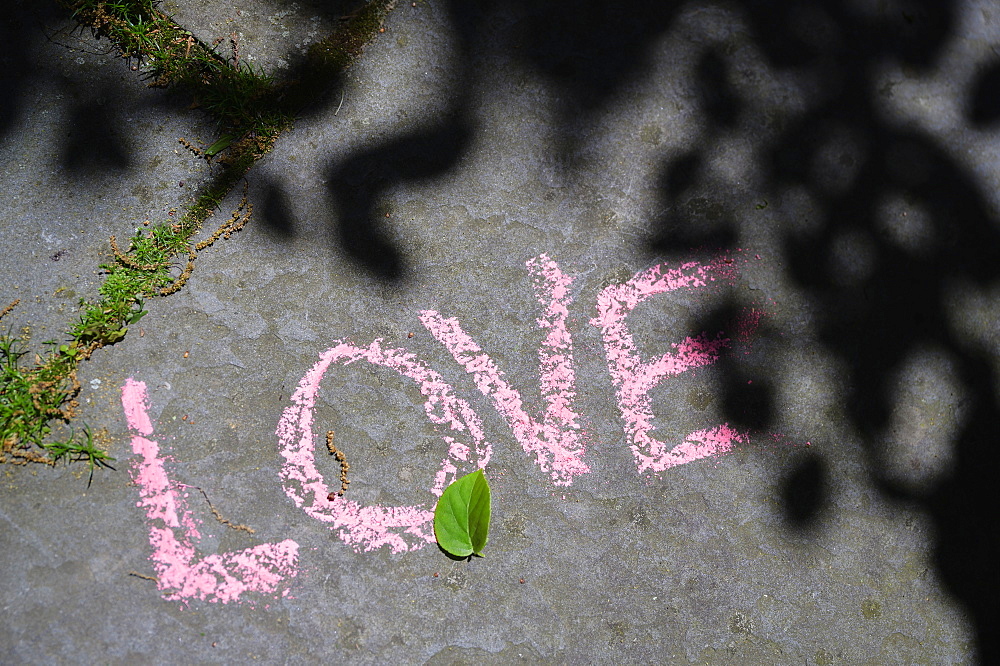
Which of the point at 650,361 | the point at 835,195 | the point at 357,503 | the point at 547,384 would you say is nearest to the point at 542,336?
the point at 547,384

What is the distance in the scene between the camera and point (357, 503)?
6.71ft

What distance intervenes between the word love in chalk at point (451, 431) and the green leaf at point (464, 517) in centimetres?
4

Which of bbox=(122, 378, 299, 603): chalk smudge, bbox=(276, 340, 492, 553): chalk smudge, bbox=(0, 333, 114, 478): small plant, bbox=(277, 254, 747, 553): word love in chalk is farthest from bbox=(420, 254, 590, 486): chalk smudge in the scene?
bbox=(0, 333, 114, 478): small plant

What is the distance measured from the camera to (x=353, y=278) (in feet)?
7.34

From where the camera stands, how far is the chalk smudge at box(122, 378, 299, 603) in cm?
193

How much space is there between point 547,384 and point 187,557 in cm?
115

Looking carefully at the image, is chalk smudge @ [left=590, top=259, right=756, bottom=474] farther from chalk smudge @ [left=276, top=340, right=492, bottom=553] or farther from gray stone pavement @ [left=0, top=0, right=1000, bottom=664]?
chalk smudge @ [left=276, top=340, right=492, bottom=553]

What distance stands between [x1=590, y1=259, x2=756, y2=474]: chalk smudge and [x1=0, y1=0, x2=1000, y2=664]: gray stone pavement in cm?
2

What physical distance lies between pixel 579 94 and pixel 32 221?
6.00ft

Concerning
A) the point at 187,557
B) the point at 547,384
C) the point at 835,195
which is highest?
the point at 835,195

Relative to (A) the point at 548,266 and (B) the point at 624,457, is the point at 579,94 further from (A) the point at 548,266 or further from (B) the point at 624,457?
(B) the point at 624,457

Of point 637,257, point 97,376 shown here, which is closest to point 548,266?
point 637,257

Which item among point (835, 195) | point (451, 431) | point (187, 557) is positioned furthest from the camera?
point (835, 195)

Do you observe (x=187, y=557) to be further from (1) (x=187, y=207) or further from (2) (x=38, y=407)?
(1) (x=187, y=207)
